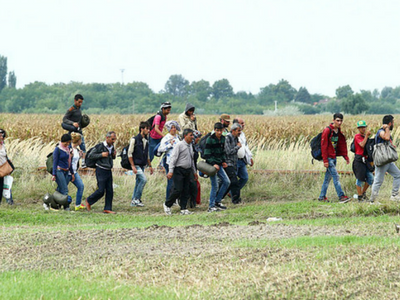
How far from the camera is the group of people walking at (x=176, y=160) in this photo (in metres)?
13.5

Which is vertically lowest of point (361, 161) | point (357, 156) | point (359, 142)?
point (361, 161)

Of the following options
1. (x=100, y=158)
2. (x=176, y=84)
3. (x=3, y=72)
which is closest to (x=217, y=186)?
(x=100, y=158)

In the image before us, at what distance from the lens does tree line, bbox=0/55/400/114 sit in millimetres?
100938

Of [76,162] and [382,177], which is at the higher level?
[76,162]

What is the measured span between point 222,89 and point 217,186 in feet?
390

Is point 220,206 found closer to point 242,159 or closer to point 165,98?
point 242,159

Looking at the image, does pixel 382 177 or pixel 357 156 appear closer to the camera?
pixel 382 177

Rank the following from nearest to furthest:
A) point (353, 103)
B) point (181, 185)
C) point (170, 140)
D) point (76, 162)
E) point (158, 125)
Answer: point (181, 185)
point (170, 140)
point (76, 162)
point (158, 125)
point (353, 103)

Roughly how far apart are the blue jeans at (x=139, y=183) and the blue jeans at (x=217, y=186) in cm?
174

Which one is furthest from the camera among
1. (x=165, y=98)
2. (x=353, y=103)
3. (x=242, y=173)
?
(x=165, y=98)

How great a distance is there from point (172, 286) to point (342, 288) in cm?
171

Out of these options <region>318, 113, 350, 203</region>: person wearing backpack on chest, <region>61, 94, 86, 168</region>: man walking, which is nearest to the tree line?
<region>61, 94, 86, 168</region>: man walking

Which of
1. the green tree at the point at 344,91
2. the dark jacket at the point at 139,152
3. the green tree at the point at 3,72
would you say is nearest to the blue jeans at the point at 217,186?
the dark jacket at the point at 139,152

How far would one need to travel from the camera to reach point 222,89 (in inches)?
5202
